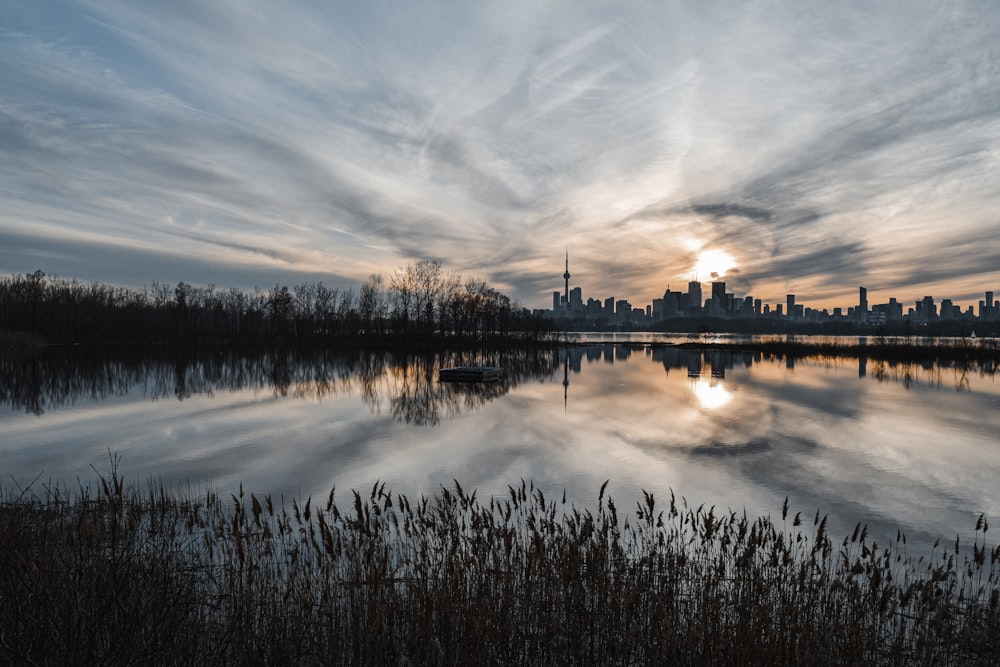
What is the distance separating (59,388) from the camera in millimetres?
36719

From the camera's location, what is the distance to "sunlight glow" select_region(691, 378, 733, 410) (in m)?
33.5

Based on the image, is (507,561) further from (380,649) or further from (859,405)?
(859,405)

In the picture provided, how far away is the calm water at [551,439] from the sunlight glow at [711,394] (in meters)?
0.23

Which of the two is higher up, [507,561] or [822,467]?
[507,561]

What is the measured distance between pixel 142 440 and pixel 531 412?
18.3 meters

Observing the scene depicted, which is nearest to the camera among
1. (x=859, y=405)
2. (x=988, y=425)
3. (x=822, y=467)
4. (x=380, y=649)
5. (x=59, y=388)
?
(x=380, y=649)

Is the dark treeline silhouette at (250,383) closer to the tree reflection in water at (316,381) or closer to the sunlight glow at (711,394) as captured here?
the tree reflection in water at (316,381)

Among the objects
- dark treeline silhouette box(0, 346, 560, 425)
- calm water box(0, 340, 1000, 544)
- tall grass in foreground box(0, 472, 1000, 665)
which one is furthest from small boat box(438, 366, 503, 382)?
tall grass in foreground box(0, 472, 1000, 665)

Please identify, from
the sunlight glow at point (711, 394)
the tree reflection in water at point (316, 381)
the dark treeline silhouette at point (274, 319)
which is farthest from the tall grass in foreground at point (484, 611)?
the dark treeline silhouette at point (274, 319)

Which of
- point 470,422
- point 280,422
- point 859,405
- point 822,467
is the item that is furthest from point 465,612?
point 859,405

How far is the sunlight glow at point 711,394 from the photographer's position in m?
33.5

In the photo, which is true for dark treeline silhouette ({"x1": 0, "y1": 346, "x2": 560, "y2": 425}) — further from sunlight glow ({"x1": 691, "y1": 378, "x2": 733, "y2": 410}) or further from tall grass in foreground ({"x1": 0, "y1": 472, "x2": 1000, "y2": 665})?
tall grass in foreground ({"x1": 0, "y1": 472, "x2": 1000, "y2": 665})

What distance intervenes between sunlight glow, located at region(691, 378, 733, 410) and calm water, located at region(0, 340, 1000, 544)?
0.76ft

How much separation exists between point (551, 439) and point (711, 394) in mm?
20708
